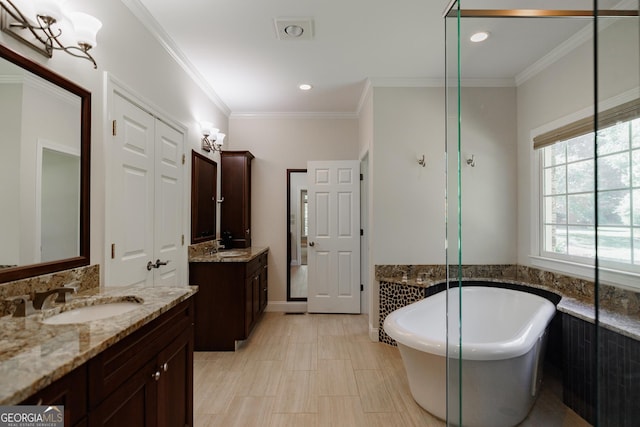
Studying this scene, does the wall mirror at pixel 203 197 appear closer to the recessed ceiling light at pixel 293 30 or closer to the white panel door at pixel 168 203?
the white panel door at pixel 168 203

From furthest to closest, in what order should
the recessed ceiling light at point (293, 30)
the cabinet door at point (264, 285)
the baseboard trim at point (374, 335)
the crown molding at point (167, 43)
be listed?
the cabinet door at point (264, 285) → the baseboard trim at point (374, 335) → the recessed ceiling light at point (293, 30) → the crown molding at point (167, 43)

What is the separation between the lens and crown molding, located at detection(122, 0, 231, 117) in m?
2.10

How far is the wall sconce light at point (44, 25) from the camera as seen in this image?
4.12ft

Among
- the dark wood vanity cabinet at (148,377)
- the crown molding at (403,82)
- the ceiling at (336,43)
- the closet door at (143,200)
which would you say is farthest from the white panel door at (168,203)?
the crown molding at (403,82)

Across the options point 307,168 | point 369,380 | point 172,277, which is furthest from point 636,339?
point 307,168

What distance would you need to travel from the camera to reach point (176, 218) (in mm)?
2760

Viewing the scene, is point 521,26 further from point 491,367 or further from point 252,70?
point 252,70

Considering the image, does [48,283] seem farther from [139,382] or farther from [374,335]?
[374,335]

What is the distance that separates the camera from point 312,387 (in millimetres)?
2350

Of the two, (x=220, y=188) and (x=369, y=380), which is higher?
(x=220, y=188)

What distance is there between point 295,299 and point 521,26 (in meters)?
3.89

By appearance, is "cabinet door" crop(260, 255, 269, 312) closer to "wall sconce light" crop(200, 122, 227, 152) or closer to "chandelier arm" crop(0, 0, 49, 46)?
"wall sconce light" crop(200, 122, 227, 152)

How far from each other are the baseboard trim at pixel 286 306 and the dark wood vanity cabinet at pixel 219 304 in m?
1.36

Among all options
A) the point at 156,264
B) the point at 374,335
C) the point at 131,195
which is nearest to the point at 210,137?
the point at 131,195
